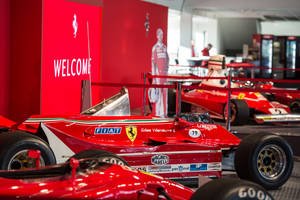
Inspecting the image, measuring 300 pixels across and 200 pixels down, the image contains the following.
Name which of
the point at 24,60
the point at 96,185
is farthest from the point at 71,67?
Result: the point at 96,185

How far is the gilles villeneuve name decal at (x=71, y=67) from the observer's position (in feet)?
36.2

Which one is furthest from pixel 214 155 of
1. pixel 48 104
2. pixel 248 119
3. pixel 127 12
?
pixel 127 12

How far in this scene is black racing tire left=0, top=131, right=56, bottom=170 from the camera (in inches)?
235

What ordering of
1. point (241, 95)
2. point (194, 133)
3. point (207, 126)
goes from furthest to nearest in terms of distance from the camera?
point (241, 95) → point (207, 126) → point (194, 133)

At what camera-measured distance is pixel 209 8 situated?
92.1 feet

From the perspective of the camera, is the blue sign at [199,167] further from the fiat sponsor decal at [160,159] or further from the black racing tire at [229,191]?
the black racing tire at [229,191]

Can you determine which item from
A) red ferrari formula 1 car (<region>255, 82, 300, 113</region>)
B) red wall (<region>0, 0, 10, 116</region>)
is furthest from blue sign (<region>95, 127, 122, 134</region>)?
red ferrari formula 1 car (<region>255, 82, 300, 113</region>)

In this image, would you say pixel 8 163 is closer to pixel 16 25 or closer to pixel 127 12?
pixel 16 25

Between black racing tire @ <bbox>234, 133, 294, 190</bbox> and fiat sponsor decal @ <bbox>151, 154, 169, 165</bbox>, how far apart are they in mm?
788

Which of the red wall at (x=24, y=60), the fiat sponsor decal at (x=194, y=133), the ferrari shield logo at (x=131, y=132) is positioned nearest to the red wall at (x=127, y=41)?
the red wall at (x=24, y=60)

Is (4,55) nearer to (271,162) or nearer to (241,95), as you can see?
(271,162)

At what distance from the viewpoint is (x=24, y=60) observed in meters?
10.5

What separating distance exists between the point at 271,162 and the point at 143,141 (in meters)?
1.45

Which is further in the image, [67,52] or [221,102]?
[221,102]
